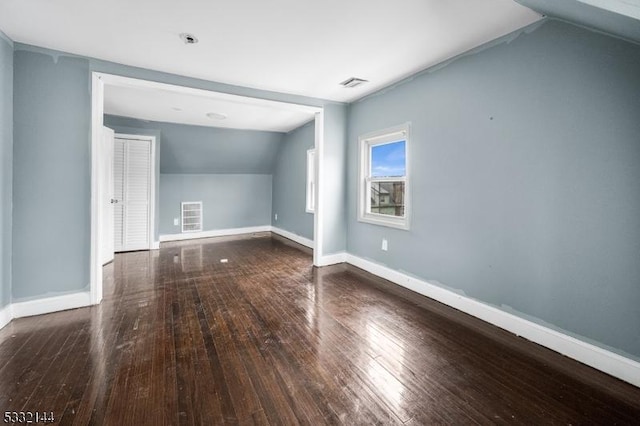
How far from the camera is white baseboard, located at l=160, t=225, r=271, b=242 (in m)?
6.42

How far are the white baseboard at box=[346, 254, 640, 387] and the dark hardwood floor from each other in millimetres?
76

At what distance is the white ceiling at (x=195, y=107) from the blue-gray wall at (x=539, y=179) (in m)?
2.13

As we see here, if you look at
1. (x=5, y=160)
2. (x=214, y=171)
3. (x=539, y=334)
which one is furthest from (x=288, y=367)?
(x=214, y=171)

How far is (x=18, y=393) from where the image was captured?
1.70m

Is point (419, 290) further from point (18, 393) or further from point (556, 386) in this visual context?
point (18, 393)

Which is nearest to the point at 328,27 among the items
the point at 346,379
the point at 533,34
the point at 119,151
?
the point at 533,34

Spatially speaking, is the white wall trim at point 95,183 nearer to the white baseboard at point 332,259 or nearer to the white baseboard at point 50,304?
the white baseboard at point 50,304

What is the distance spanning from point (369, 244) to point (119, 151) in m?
4.60

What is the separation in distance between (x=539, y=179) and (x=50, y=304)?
449cm

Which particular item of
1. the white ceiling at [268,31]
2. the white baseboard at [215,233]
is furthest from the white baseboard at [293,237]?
the white ceiling at [268,31]

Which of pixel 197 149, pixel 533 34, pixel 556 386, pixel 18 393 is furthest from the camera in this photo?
pixel 197 149

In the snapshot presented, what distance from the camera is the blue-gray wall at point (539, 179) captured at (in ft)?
6.34

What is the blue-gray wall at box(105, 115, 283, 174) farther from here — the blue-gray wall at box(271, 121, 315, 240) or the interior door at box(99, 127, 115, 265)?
the interior door at box(99, 127, 115, 265)

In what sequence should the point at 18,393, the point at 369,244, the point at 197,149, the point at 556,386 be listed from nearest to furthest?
the point at 18,393, the point at 556,386, the point at 369,244, the point at 197,149
